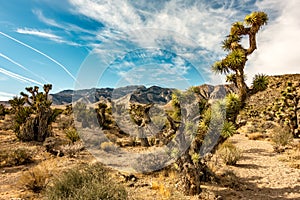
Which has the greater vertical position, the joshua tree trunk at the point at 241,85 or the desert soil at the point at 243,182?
the joshua tree trunk at the point at 241,85

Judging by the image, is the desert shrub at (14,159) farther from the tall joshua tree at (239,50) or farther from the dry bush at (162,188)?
the tall joshua tree at (239,50)

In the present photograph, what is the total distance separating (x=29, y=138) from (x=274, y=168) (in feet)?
43.0

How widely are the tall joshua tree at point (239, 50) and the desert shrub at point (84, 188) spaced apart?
4.37 m

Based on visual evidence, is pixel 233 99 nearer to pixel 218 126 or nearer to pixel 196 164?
pixel 218 126

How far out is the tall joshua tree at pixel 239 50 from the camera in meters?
6.98

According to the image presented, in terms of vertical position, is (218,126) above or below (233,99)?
below

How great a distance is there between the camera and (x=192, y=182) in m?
6.81

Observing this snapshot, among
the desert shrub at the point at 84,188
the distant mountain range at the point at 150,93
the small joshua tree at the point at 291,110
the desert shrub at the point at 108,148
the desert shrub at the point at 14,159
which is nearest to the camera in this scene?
the desert shrub at the point at 84,188

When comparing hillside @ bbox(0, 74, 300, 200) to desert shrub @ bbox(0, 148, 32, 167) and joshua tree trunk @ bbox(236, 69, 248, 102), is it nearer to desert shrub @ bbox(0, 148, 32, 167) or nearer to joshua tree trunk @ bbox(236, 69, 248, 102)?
desert shrub @ bbox(0, 148, 32, 167)

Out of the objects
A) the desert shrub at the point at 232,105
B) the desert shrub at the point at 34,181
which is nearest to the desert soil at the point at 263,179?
the desert shrub at the point at 232,105

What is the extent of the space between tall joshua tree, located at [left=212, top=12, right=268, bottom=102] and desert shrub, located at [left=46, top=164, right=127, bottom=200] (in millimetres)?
4367

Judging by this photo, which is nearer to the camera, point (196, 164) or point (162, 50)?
point (196, 164)

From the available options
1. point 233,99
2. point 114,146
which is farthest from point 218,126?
point 114,146

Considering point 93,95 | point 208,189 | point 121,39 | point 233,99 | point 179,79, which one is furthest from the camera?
point 93,95
